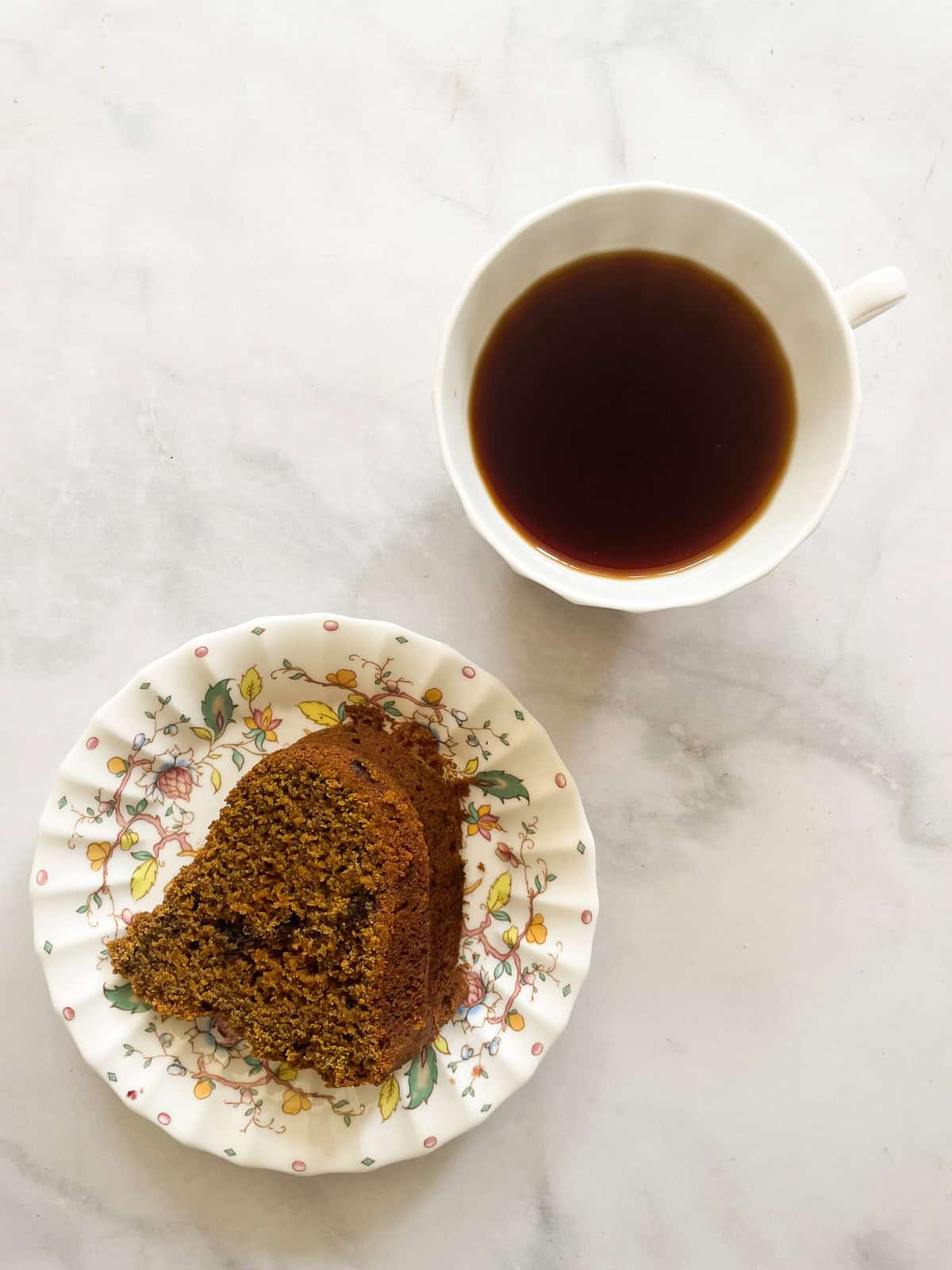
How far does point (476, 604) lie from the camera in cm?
141

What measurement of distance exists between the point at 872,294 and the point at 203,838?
108cm

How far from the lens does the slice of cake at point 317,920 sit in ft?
3.92

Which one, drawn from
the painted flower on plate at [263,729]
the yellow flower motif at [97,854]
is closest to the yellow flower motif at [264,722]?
the painted flower on plate at [263,729]

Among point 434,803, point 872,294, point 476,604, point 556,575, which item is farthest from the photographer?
point 476,604

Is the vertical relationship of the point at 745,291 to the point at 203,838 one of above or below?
A: above

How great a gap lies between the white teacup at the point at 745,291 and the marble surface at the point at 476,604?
26 centimetres

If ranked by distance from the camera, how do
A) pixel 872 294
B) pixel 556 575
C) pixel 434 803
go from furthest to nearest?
1. pixel 434 803
2. pixel 556 575
3. pixel 872 294

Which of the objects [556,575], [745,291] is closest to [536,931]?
[556,575]

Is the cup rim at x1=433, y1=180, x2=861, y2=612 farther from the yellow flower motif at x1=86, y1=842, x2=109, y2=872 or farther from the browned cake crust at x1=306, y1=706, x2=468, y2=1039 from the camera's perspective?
the yellow flower motif at x1=86, y1=842, x2=109, y2=872

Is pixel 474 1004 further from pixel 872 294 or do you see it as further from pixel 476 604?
pixel 872 294

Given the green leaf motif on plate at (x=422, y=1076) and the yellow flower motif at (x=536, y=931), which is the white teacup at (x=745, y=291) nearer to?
the yellow flower motif at (x=536, y=931)

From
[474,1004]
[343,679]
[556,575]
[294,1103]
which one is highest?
[556,575]

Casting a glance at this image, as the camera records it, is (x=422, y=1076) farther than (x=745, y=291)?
Yes

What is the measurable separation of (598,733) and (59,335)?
38.2 inches
